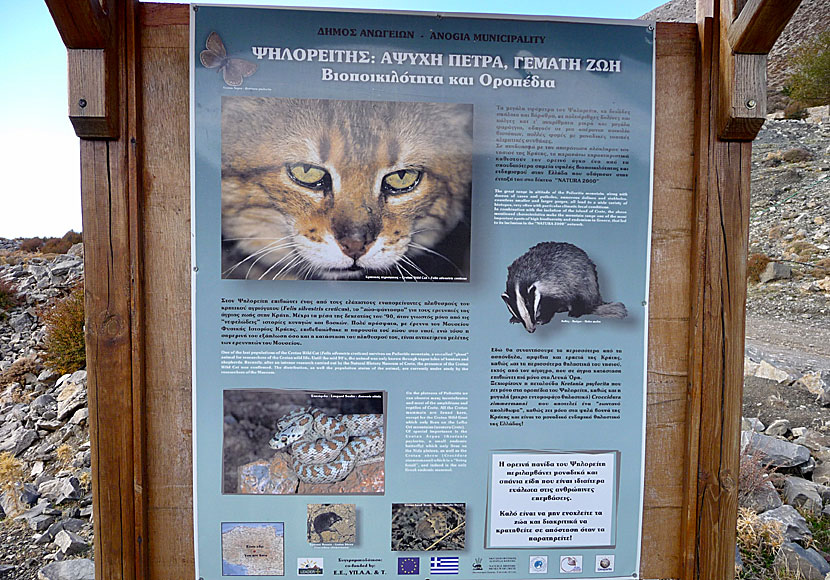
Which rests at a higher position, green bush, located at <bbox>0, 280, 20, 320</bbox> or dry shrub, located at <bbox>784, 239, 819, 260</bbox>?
dry shrub, located at <bbox>784, 239, 819, 260</bbox>

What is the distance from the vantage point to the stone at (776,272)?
11312 millimetres

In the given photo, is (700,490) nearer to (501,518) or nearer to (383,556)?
(501,518)

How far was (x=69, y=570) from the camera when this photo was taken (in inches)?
133

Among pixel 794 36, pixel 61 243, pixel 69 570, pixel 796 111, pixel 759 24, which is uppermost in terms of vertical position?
pixel 794 36

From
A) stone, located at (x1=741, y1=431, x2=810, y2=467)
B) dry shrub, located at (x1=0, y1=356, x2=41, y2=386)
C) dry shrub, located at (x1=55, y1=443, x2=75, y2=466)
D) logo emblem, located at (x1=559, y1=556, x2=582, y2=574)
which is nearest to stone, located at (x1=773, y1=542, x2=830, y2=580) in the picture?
stone, located at (x1=741, y1=431, x2=810, y2=467)

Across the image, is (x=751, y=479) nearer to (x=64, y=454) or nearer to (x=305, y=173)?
(x=305, y=173)

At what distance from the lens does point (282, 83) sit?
201cm

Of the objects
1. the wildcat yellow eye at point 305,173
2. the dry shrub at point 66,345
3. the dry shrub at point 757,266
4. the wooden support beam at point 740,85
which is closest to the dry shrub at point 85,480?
the dry shrub at point 66,345

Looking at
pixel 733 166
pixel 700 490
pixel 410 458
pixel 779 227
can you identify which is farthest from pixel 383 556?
pixel 779 227

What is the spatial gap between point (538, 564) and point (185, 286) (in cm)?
174

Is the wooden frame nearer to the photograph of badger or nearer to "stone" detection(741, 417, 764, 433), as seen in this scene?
the photograph of badger

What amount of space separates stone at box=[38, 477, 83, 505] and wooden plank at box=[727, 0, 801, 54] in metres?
5.12

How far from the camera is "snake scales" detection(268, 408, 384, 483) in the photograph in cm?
205

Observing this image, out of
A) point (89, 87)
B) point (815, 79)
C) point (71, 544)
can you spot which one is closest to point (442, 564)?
point (89, 87)
